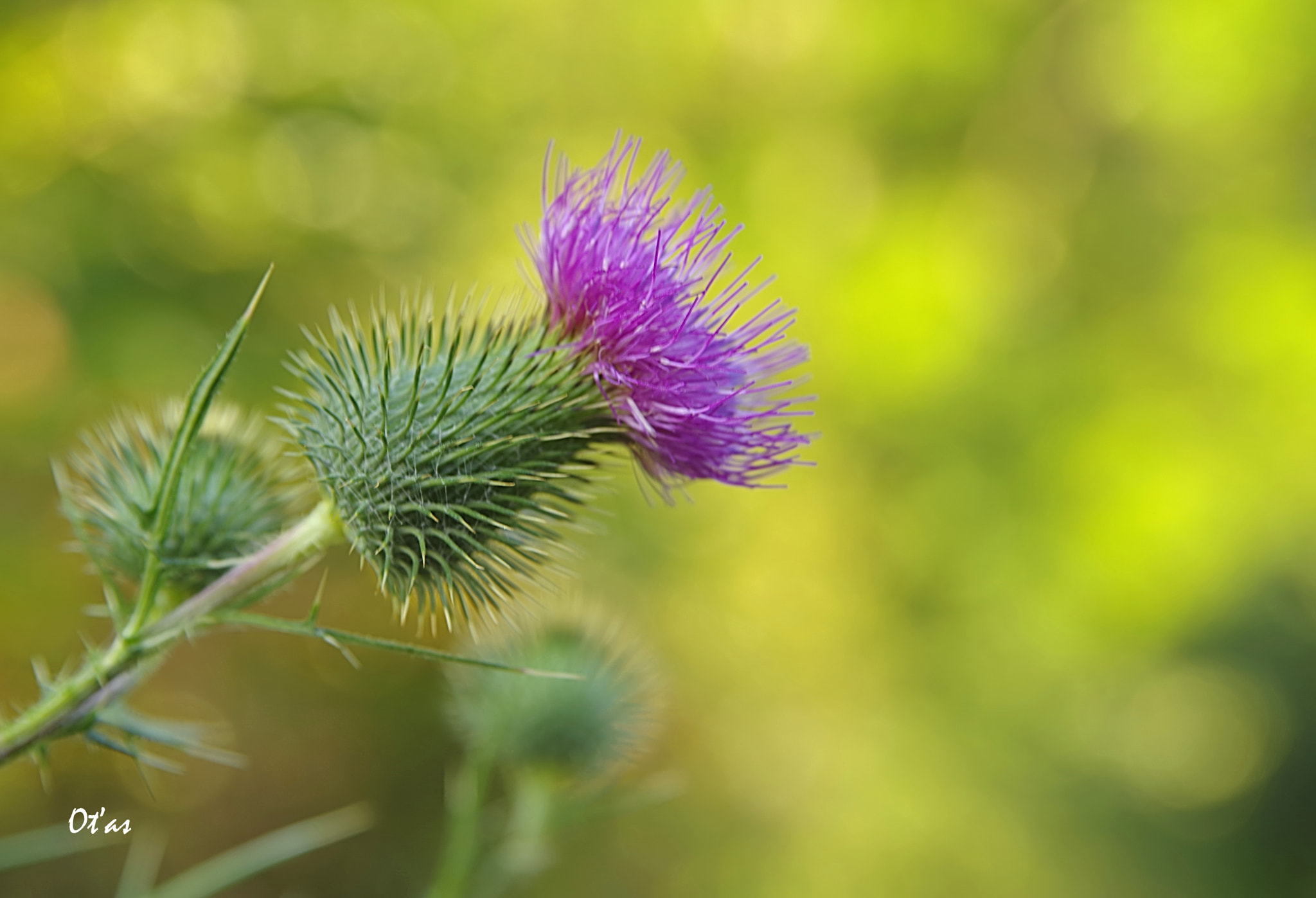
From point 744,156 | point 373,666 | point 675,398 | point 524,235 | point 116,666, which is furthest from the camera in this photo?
point 744,156

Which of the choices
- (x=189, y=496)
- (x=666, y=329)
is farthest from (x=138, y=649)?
(x=666, y=329)

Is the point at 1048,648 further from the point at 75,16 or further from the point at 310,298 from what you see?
the point at 75,16

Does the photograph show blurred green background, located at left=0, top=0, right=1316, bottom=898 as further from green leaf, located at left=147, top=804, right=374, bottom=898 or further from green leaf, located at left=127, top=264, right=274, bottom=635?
green leaf, located at left=127, top=264, right=274, bottom=635

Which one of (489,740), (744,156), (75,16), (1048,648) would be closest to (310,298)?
(75,16)

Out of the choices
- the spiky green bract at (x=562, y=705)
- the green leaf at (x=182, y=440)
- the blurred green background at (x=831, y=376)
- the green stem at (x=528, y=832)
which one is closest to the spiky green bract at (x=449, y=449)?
the green leaf at (x=182, y=440)

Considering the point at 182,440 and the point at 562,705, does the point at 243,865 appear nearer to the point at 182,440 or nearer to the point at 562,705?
the point at 182,440

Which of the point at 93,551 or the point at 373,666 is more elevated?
the point at 93,551

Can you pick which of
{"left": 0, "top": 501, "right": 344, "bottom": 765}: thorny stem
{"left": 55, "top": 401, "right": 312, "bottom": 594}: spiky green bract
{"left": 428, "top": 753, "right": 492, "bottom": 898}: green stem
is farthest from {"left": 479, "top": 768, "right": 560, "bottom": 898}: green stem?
{"left": 0, "top": 501, "right": 344, "bottom": 765}: thorny stem
